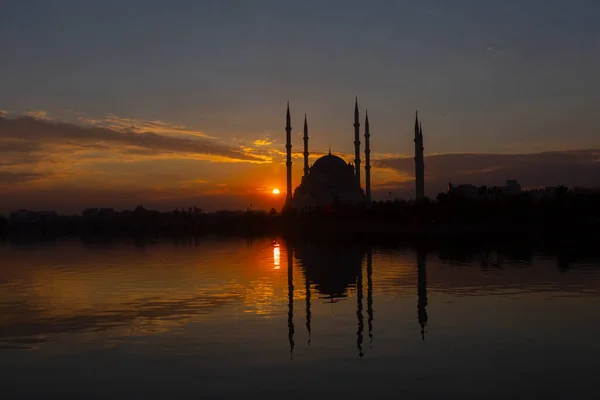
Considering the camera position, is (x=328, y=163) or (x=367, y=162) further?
(x=328, y=163)

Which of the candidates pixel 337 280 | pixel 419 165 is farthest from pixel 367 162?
pixel 337 280

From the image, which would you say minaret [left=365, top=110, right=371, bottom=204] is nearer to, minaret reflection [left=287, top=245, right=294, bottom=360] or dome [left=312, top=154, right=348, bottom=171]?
dome [left=312, top=154, right=348, bottom=171]

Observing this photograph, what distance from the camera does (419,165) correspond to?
269 feet

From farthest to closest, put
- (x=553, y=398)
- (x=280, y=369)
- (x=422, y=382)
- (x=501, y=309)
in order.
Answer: (x=501, y=309) < (x=280, y=369) < (x=422, y=382) < (x=553, y=398)

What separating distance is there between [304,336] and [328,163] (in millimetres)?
91079

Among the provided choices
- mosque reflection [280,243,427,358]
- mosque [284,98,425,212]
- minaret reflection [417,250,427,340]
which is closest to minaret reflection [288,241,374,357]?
mosque reflection [280,243,427,358]

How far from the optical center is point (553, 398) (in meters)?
9.60

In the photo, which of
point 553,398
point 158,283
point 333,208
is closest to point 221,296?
point 158,283

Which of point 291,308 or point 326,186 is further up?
point 326,186

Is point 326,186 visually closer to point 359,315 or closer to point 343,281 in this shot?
point 343,281

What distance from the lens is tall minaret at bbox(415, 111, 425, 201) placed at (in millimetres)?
79312

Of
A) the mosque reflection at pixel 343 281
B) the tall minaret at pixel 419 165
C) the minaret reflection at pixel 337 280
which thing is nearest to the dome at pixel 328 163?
the tall minaret at pixel 419 165

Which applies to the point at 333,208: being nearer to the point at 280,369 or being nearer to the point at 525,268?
the point at 525,268

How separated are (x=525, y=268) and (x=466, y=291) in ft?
27.0
